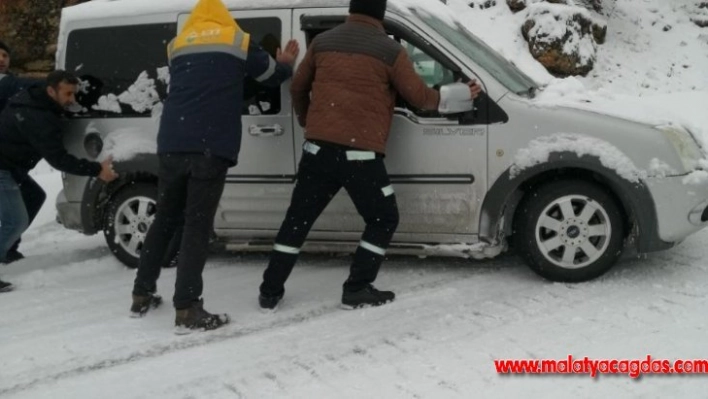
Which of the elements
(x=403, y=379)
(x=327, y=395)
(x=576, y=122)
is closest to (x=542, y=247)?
(x=576, y=122)

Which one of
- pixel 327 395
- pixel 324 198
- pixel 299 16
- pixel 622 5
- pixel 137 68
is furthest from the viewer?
pixel 622 5

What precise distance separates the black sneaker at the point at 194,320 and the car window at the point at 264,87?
148 cm

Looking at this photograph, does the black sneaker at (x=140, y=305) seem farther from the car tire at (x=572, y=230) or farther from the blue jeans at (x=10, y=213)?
the car tire at (x=572, y=230)

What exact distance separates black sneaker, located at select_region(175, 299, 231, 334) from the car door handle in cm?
133

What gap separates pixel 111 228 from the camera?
17.3 feet

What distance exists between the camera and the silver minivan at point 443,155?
14.0 feet

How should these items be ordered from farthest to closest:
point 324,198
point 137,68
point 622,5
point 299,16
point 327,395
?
point 622,5, point 137,68, point 299,16, point 324,198, point 327,395

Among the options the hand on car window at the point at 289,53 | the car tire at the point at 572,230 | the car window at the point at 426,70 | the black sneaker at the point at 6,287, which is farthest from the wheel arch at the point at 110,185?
the car tire at the point at 572,230

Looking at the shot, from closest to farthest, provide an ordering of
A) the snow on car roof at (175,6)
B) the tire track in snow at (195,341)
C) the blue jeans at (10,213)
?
the tire track in snow at (195,341) < the snow on car roof at (175,6) < the blue jeans at (10,213)

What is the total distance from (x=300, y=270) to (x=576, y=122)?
2251 mm

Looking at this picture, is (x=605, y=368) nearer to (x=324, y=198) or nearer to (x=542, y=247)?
(x=542, y=247)

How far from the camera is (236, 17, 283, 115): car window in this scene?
4.76 meters

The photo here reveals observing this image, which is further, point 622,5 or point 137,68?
point 622,5

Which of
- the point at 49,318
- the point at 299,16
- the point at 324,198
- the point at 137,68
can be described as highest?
the point at 299,16
